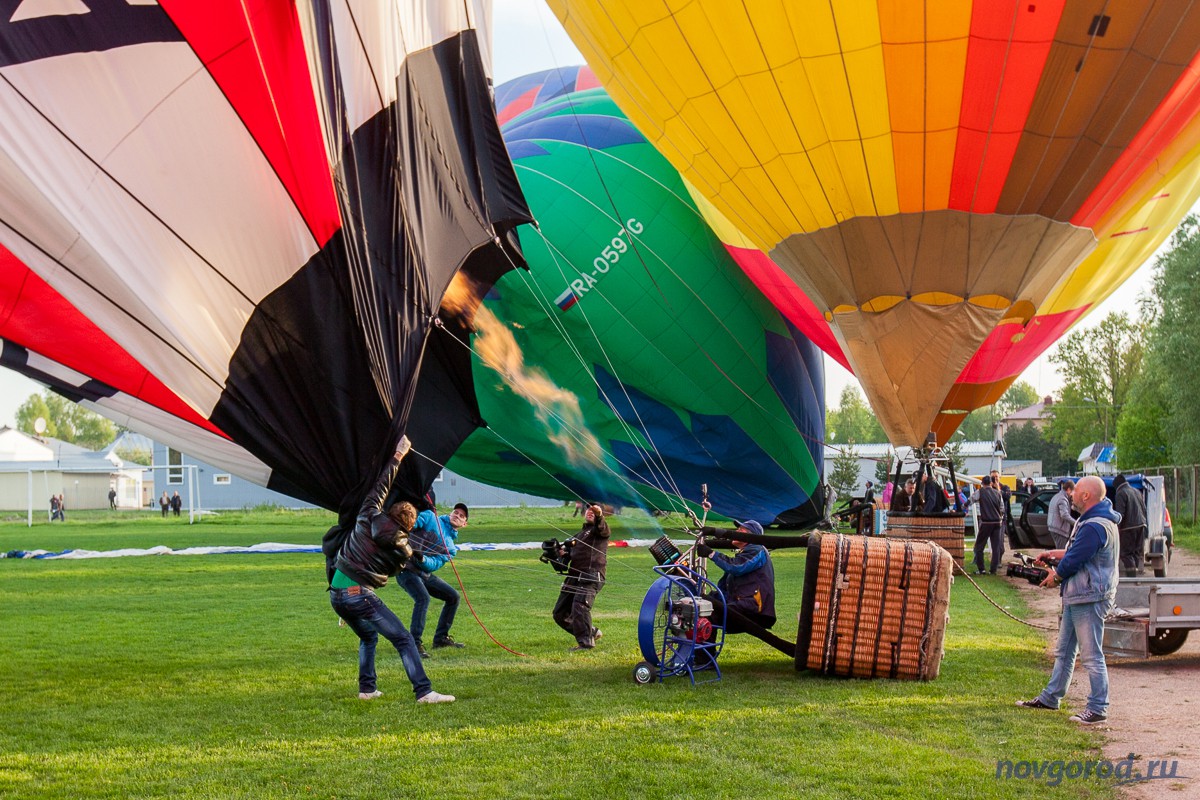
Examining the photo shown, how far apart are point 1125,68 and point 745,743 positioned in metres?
6.25

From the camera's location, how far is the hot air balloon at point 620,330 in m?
15.2

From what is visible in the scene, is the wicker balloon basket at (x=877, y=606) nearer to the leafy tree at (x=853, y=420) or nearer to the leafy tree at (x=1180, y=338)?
the leafy tree at (x=1180, y=338)

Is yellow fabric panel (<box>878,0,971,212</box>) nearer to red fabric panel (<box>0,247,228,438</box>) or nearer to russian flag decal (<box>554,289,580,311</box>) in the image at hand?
red fabric panel (<box>0,247,228,438</box>)

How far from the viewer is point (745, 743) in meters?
5.66

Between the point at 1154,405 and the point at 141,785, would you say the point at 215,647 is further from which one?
the point at 1154,405

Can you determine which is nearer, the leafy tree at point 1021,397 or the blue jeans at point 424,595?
the blue jeans at point 424,595

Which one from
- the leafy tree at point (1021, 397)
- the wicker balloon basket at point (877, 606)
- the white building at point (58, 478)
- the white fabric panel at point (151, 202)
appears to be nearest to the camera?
the white fabric panel at point (151, 202)

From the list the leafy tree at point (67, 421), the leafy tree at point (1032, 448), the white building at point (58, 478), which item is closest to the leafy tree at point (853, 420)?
the leafy tree at point (1032, 448)

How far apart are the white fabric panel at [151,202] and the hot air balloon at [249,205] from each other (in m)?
0.01

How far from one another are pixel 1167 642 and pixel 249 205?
7.12 metres

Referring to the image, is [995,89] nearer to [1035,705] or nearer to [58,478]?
[1035,705]

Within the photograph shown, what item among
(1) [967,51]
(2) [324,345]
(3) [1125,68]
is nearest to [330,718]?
(2) [324,345]

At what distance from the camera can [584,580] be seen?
28.5ft

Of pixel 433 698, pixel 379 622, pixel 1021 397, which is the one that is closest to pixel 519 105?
pixel 379 622
